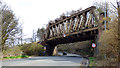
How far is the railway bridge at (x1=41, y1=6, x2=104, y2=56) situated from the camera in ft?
84.3

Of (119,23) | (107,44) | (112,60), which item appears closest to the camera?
(119,23)

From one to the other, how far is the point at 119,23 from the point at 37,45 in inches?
1322

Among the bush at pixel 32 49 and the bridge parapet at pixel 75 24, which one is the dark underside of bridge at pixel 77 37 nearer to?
the bridge parapet at pixel 75 24

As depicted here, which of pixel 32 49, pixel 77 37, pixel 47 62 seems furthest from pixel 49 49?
pixel 47 62

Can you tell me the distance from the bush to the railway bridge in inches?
70.2

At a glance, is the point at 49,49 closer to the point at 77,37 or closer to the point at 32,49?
the point at 32,49

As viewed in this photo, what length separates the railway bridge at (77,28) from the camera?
25.7 metres

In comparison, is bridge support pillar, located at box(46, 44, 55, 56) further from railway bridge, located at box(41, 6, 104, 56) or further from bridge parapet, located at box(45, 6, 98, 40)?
bridge parapet, located at box(45, 6, 98, 40)

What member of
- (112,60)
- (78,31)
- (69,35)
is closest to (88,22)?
(78,31)

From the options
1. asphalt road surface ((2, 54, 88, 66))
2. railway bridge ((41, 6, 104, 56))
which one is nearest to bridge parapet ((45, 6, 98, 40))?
railway bridge ((41, 6, 104, 56))

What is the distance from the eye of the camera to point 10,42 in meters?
28.2

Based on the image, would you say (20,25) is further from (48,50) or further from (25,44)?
(48,50)

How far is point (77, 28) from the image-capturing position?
30.5m

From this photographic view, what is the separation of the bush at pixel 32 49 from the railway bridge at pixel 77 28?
1.78m
